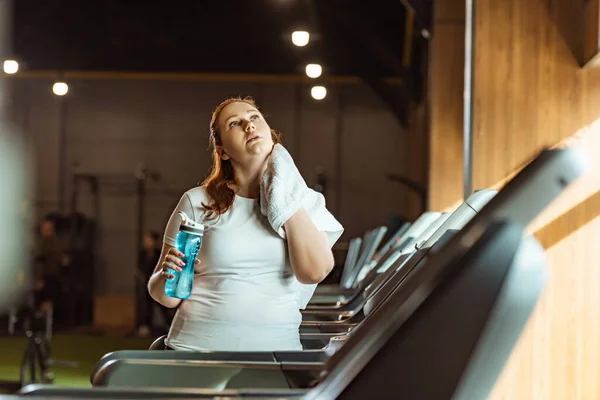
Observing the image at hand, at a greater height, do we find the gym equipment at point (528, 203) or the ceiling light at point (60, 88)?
the ceiling light at point (60, 88)

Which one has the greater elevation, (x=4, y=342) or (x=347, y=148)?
(x=347, y=148)

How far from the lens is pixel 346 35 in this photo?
43.6 ft

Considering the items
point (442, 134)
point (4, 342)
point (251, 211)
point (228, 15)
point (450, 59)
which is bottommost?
point (4, 342)

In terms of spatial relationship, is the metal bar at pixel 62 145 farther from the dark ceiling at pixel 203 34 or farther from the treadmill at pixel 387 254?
the treadmill at pixel 387 254

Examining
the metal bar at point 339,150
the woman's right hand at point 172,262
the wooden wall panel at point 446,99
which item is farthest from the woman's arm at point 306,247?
the metal bar at point 339,150

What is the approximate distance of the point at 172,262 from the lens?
229 centimetres

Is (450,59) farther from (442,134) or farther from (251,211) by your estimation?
(251,211)

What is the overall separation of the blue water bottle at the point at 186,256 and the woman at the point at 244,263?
95 millimetres

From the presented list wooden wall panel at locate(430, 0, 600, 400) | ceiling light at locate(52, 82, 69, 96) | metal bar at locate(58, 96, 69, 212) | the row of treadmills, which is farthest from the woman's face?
metal bar at locate(58, 96, 69, 212)

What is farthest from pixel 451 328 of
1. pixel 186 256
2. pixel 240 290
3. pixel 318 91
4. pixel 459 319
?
pixel 318 91

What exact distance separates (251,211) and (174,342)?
1.35 feet

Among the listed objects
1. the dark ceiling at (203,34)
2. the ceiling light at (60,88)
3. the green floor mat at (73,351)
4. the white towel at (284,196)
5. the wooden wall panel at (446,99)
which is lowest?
the green floor mat at (73,351)

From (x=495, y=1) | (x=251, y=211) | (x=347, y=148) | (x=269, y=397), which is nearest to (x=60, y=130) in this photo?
(x=347, y=148)

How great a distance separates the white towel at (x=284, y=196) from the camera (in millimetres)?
2396
